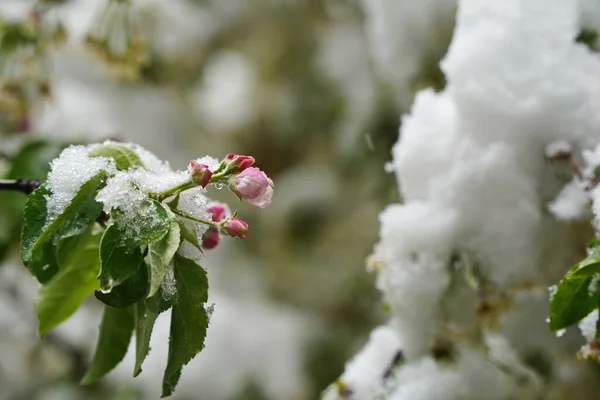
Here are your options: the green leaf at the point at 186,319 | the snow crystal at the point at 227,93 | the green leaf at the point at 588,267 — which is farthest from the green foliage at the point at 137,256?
the snow crystal at the point at 227,93

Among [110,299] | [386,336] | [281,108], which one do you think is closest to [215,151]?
[281,108]

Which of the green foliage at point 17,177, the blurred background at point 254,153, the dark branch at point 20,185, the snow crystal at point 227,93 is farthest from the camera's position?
the snow crystal at point 227,93

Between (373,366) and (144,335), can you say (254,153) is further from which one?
(144,335)

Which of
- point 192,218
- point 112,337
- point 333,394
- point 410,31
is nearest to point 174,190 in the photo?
point 192,218

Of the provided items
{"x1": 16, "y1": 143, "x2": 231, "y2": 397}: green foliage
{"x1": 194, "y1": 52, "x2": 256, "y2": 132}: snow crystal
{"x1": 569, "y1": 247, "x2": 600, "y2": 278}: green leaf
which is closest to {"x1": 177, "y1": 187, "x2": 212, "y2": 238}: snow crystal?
{"x1": 16, "y1": 143, "x2": 231, "y2": 397}: green foliage

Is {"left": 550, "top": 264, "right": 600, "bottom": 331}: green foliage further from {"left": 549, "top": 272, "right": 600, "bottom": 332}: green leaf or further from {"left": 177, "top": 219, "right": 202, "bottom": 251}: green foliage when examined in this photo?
{"left": 177, "top": 219, "right": 202, "bottom": 251}: green foliage

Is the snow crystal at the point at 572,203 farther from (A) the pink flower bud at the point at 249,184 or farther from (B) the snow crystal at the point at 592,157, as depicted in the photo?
(A) the pink flower bud at the point at 249,184

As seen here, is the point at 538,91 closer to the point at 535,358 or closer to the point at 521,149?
the point at 521,149
